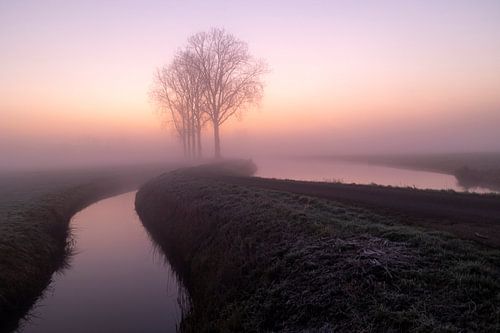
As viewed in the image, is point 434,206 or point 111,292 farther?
point 434,206

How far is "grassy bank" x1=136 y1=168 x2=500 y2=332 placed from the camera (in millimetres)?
6242

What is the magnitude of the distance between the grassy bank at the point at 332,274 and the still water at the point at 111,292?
3.55 feet

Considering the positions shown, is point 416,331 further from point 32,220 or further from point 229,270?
point 32,220

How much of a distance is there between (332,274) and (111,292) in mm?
9337

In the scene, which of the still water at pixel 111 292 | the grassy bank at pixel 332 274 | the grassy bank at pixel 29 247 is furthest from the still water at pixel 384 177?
the grassy bank at pixel 29 247

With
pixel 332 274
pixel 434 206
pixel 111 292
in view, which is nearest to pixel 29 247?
pixel 111 292

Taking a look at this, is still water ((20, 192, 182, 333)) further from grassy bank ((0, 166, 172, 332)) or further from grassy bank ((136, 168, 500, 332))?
grassy bank ((136, 168, 500, 332))

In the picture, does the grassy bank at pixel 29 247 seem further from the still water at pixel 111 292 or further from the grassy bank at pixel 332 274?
the grassy bank at pixel 332 274

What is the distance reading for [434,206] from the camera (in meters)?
14.9

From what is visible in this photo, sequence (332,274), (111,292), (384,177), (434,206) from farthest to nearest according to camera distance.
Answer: (384,177) → (434,206) → (111,292) → (332,274)

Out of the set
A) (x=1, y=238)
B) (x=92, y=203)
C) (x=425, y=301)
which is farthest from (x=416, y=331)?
(x=92, y=203)

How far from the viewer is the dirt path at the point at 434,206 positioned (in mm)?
10883

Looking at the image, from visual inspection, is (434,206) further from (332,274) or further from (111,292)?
(111,292)

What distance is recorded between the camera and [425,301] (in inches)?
251
